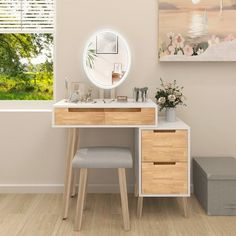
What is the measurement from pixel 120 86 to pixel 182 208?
Answer: 3.54 feet

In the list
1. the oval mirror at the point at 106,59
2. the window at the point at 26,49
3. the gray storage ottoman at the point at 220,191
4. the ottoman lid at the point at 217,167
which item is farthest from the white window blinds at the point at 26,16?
the gray storage ottoman at the point at 220,191

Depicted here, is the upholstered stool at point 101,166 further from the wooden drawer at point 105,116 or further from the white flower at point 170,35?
the white flower at point 170,35

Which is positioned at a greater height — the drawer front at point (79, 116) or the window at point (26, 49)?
the window at point (26, 49)

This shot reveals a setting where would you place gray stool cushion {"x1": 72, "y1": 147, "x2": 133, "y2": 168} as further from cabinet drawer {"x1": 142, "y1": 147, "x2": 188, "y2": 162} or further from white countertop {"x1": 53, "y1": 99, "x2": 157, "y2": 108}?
white countertop {"x1": 53, "y1": 99, "x2": 157, "y2": 108}

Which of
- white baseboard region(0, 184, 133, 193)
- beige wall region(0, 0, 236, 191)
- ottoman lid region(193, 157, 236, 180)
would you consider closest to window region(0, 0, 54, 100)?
beige wall region(0, 0, 236, 191)

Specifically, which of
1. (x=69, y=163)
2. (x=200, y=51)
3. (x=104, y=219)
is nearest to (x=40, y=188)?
(x=69, y=163)

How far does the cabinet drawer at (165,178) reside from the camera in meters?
3.30

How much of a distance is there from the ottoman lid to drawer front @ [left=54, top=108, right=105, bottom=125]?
32.7 inches

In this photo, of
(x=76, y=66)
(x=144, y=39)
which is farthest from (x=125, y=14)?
(x=76, y=66)

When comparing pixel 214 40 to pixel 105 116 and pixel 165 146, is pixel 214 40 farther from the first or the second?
pixel 105 116

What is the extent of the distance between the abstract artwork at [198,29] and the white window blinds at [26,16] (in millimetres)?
938

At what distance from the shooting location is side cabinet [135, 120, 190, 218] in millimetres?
3307

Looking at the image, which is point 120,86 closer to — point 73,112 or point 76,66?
point 76,66

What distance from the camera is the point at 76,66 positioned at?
12.7 feet
